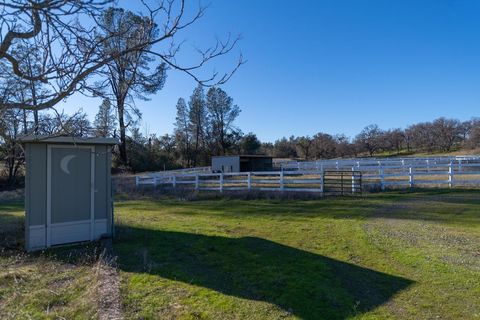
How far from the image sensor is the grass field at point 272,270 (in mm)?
4102

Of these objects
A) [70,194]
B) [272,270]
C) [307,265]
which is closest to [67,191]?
[70,194]

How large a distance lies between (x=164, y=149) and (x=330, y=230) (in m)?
40.3

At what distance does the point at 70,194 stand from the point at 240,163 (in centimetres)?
2239

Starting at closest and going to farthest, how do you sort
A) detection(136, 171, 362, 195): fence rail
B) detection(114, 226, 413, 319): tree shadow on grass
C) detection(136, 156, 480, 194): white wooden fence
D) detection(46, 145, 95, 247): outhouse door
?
1. detection(114, 226, 413, 319): tree shadow on grass
2. detection(46, 145, 95, 247): outhouse door
3. detection(136, 171, 362, 195): fence rail
4. detection(136, 156, 480, 194): white wooden fence

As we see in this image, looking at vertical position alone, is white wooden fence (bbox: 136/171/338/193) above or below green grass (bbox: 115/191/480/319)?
above

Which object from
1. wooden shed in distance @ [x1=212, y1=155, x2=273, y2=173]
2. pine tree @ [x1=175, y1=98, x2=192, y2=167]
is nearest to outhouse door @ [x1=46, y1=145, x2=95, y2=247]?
wooden shed in distance @ [x1=212, y1=155, x2=273, y2=173]

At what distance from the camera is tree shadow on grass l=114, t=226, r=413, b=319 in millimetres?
4270

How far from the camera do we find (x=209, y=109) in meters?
50.2

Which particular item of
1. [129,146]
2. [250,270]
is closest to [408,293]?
[250,270]

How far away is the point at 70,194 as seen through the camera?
25.1 feet

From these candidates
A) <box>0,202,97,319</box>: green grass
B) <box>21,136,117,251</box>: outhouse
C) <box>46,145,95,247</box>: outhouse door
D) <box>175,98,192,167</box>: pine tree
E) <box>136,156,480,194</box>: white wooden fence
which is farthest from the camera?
<box>175,98,192,167</box>: pine tree

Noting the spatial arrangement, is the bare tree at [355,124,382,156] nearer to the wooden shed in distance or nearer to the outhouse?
the wooden shed in distance

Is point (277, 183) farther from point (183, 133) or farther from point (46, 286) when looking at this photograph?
point (183, 133)

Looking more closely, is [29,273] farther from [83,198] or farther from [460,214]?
[460,214]
